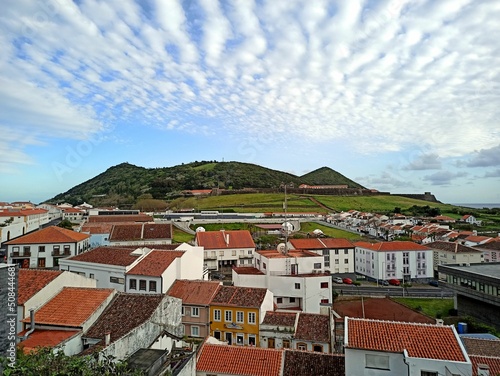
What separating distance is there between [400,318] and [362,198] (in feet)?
353

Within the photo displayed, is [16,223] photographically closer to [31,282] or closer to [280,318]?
[31,282]

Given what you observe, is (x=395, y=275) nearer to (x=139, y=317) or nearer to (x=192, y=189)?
(x=139, y=317)

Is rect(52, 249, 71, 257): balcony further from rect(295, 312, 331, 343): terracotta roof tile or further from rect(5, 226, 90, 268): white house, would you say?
rect(295, 312, 331, 343): terracotta roof tile

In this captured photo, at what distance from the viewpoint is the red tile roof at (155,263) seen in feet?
93.0

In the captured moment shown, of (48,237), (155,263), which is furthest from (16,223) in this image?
(155,263)

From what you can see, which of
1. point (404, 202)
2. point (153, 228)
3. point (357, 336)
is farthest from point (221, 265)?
point (404, 202)

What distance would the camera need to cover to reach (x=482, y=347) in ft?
62.8

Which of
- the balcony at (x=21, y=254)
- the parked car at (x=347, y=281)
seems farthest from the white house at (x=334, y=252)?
the balcony at (x=21, y=254)

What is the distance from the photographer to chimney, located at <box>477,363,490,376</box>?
13803 millimetres

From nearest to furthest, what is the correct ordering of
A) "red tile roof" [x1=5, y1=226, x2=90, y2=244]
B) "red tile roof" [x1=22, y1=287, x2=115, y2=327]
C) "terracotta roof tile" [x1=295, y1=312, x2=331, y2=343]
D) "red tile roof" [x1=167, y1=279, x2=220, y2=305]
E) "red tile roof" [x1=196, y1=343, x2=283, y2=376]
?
1. "red tile roof" [x1=196, y1=343, x2=283, y2=376]
2. "red tile roof" [x1=22, y1=287, x2=115, y2=327]
3. "terracotta roof tile" [x1=295, y1=312, x2=331, y2=343]
4. "red tile roof" [x1=167, y1=279, x2=220, y2=305]
5. "red tile roof" [x1=5, y1=226, x2=90, y2=244]

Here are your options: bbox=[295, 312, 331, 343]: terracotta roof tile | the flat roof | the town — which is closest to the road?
the town

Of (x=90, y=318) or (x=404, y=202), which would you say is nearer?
(x=90, y=318)

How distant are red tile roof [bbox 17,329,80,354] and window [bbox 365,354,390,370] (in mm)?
13907

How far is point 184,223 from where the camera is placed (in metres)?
80.7
